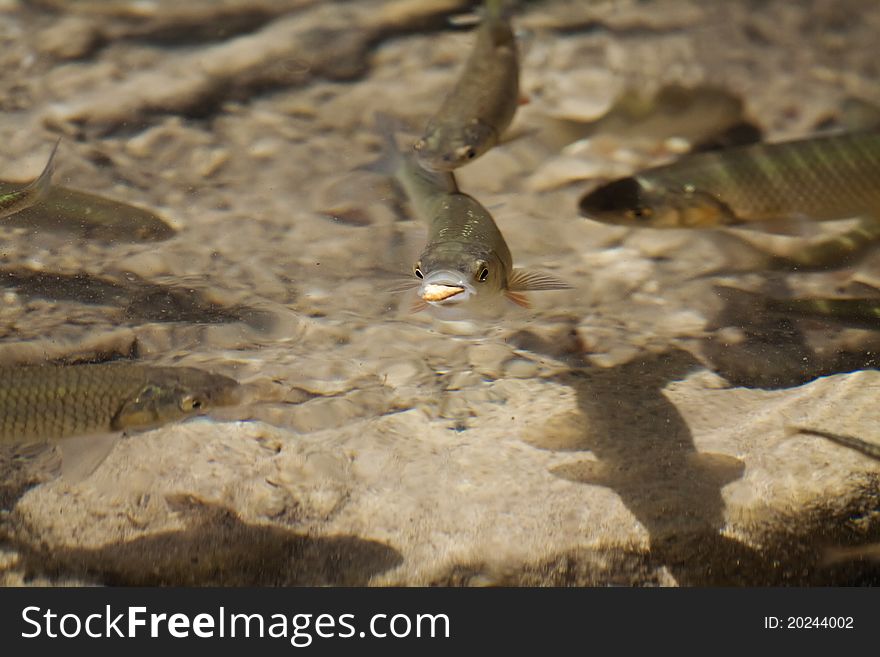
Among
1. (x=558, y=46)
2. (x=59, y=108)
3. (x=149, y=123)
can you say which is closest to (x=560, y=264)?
(x=558, y=46)

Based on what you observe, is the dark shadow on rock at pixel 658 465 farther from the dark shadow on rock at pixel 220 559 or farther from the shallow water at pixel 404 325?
the dark shadow on rock at pixel 220 559

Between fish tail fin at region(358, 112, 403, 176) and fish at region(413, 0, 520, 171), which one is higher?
fish at region(413, 0, 520, 171)

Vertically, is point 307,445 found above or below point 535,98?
below

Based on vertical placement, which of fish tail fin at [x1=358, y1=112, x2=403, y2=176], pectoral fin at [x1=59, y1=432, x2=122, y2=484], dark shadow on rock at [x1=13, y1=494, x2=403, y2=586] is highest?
fish tail fin at [x1=358, y1=112, x2=403, y2=176]

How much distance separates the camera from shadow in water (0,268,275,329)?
3.81 meters

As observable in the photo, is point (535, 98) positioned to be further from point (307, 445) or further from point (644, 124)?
point (307, 445)

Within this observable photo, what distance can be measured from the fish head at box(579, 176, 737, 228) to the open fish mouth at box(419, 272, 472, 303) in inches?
60.0

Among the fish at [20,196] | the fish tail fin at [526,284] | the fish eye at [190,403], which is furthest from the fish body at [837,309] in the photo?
the fish at [20,196]

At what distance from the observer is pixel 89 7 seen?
589 cm

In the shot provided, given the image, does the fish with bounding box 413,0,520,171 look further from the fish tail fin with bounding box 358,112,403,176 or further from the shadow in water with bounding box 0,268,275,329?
the shadow in water with bounding box 0,268,275,329

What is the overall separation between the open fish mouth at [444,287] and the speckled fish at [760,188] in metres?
1.54

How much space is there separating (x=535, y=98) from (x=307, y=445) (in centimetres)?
341

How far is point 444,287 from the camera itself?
3.01 metres

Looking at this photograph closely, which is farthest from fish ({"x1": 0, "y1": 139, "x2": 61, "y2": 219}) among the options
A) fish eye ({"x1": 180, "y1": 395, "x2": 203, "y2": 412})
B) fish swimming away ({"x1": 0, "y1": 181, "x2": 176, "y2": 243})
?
fish eye ({"x1": 180, "y1": 395, "x2": 203, "y2": 412})
